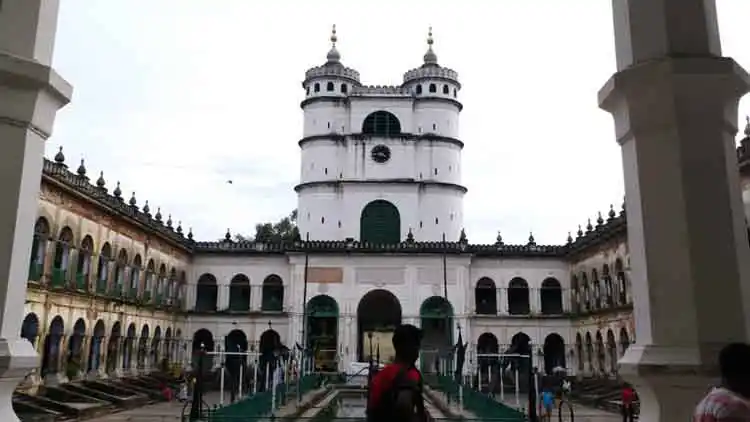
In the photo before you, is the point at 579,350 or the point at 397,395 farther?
the point at 579,350

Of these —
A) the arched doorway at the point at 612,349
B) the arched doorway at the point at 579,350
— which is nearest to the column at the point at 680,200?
the arched doorway at the point at 612,349

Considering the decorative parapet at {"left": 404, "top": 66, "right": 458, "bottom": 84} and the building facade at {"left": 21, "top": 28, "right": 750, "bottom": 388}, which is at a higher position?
the decorative parapet at {"left": 404, "top": 66, "right": 458, "bottom": 84}

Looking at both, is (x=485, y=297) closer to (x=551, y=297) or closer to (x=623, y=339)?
(x=551, y=297)

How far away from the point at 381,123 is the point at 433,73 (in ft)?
16.3

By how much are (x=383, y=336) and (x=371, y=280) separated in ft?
13.6

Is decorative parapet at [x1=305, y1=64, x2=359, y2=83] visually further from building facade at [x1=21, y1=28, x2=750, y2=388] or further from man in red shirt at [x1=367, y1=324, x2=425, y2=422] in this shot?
man in red shirt at [x1=367, y1=324, x2=425, y2=422]

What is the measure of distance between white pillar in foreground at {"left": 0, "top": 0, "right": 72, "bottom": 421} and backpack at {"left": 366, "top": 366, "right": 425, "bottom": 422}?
2.06 m

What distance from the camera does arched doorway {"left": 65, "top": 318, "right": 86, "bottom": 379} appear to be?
23.4 metres

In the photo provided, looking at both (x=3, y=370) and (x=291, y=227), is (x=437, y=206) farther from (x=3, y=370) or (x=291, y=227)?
(x=3, y=370)

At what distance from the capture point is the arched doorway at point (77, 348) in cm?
2340

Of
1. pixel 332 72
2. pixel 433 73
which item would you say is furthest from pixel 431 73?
pixel 332 72

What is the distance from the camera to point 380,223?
39750mm

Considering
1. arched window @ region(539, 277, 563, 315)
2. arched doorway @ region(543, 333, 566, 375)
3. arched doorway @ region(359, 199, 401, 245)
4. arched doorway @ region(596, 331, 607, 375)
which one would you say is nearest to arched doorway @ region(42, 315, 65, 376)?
arched doorway @ region(359, 199, 401, 245)

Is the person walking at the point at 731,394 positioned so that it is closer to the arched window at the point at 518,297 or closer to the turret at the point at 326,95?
the arched window at the point at 518,297
